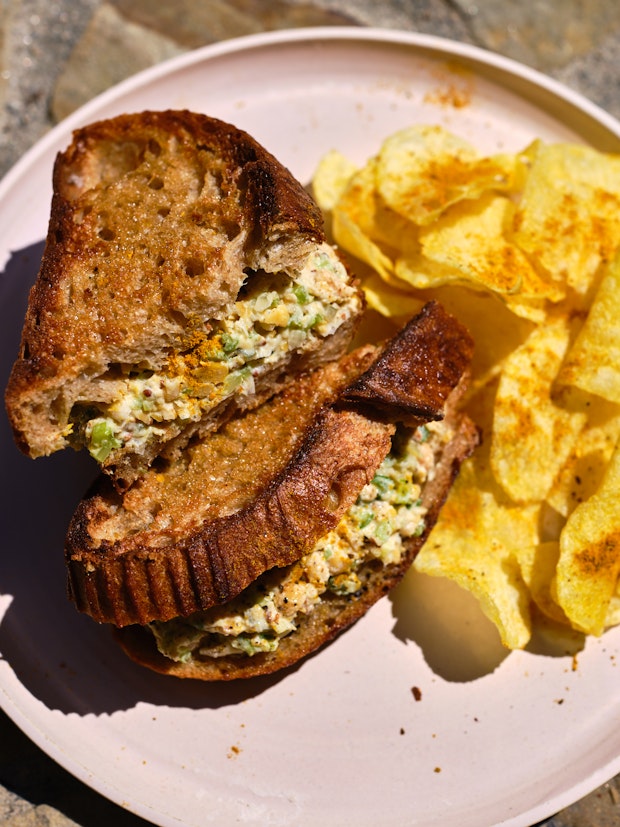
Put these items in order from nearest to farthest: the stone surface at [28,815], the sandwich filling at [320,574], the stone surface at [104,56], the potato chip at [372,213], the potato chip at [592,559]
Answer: the sandwich filling at [320,574]
the potato chip at [592,559]
the stone surface at [28,815]
the potato chip at [372,213]
the stone surface at [104,56]

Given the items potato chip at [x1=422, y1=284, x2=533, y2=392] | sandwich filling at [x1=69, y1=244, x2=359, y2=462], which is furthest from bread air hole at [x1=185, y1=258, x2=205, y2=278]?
potato chip at [x1=422, y1=284, x2=533, y2=392]

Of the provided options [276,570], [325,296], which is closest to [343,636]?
[276,570]

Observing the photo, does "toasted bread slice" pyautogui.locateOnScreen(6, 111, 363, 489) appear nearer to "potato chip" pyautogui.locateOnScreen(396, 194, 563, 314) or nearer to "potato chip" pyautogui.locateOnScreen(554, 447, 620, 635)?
"potato chip" pyautogui.locateOnScreen(396, 194, 563, 314)

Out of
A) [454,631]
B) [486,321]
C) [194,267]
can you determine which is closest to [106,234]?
[194,267]

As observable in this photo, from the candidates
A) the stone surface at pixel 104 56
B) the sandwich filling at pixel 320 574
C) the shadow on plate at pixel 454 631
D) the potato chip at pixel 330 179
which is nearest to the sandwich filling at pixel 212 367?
the sandwich filling at pixel 320 574

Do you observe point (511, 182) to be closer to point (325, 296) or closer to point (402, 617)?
point (325, 296)

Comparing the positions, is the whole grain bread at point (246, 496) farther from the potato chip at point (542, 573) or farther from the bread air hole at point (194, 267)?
the potato chip at point (542, 573)
